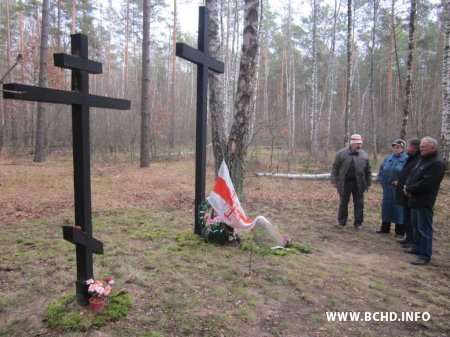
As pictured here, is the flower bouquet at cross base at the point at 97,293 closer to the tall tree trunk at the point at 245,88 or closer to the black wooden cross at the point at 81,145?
the black wooden cross at the point at 81,145

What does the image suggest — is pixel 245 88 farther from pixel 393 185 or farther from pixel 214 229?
pixel 393 185

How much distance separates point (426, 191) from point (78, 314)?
174 inches

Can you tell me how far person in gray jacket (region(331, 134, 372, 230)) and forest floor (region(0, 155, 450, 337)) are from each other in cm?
47

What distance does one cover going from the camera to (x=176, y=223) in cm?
614

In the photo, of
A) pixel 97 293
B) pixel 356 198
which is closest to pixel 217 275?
pixel 97 293

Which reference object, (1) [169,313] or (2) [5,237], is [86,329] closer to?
(1) [169,313]

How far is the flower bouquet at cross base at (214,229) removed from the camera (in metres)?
4.91

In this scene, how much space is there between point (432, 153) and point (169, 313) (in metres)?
3.99

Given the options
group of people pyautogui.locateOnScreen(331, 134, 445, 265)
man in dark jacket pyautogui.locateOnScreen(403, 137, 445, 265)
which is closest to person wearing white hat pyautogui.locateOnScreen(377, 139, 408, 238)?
group of people pyautogui.locateOnScreen(331, 134, 445, 265)

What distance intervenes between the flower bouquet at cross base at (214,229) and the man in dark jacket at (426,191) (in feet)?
8.32

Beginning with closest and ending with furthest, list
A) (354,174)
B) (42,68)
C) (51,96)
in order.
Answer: (51,96), (354,174), (42,68)

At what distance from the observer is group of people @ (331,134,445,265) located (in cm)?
461

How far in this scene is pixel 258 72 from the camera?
2059 cm

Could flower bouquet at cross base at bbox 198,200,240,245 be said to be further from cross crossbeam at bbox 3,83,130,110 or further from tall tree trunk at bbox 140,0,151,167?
tall tree trunk at bbox 140,0,151,167
